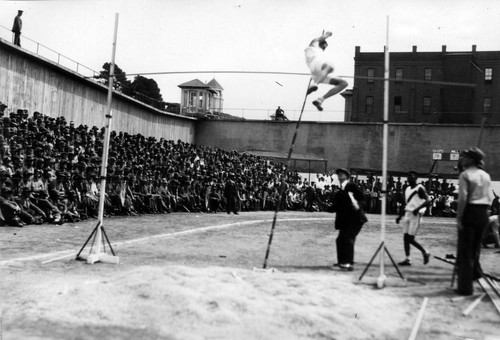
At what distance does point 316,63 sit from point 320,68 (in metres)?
0.12

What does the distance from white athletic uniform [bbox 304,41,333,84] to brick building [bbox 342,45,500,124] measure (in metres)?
53.8

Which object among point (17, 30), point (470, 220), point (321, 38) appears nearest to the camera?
point (470, 220)

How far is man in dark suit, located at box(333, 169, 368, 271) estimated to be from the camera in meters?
9.84

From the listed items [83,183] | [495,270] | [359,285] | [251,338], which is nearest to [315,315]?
[251,338]

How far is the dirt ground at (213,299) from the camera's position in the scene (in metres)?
5.54

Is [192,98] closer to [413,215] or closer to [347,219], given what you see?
[413,215]

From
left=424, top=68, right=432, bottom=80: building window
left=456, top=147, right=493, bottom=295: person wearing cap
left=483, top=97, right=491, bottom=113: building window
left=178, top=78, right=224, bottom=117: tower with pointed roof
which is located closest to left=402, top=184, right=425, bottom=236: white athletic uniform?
left=456, top=147, right=493, bottom=295: person wearing cap

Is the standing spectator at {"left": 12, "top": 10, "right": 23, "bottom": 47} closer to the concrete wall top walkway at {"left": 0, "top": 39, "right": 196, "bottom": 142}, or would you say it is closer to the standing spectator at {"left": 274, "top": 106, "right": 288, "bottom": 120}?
the concrete wall top walkway at {"left": 0, "top": 39, "right": 196, "bottom": 142}

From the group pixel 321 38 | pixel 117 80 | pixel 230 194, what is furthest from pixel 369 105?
pixel 321 38

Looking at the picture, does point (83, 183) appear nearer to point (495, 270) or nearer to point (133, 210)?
point (133, 210)

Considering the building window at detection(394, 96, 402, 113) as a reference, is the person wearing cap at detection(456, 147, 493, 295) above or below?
below

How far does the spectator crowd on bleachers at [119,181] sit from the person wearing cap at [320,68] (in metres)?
7.70

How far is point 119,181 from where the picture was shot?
58.5 ft

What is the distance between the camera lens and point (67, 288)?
6730 mm
